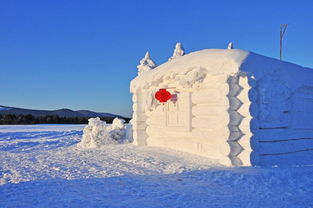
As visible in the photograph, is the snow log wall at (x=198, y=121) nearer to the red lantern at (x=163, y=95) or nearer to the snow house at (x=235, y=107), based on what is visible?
the snow house at (x=235, y=107)

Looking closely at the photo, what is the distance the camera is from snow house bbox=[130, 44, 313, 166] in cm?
802

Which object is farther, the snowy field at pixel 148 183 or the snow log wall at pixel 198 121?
the snow log wall at pixel 198 121

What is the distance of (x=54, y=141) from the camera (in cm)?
1480

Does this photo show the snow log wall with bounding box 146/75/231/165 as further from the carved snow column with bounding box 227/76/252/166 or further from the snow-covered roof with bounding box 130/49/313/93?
the snow-covered roof with bounding box 130/49/313/93

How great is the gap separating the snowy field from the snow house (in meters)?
0.78

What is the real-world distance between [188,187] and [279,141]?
169 inches

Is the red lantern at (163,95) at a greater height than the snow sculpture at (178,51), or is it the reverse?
the snow sculpture at (178,51)

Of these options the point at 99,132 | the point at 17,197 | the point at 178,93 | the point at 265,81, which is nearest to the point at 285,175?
the point at 265,81

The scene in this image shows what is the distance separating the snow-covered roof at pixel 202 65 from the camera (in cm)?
809

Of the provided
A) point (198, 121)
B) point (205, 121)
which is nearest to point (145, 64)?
point (198, 121)

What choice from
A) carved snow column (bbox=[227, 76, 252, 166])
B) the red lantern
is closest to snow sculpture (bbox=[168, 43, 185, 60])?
the red lantern

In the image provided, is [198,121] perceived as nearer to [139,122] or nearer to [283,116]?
[283,116]

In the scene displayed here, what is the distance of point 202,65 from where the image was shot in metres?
8.73

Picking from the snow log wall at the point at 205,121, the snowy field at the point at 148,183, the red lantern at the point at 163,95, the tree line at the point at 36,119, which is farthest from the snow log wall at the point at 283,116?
the tree line at the point at 36,119
